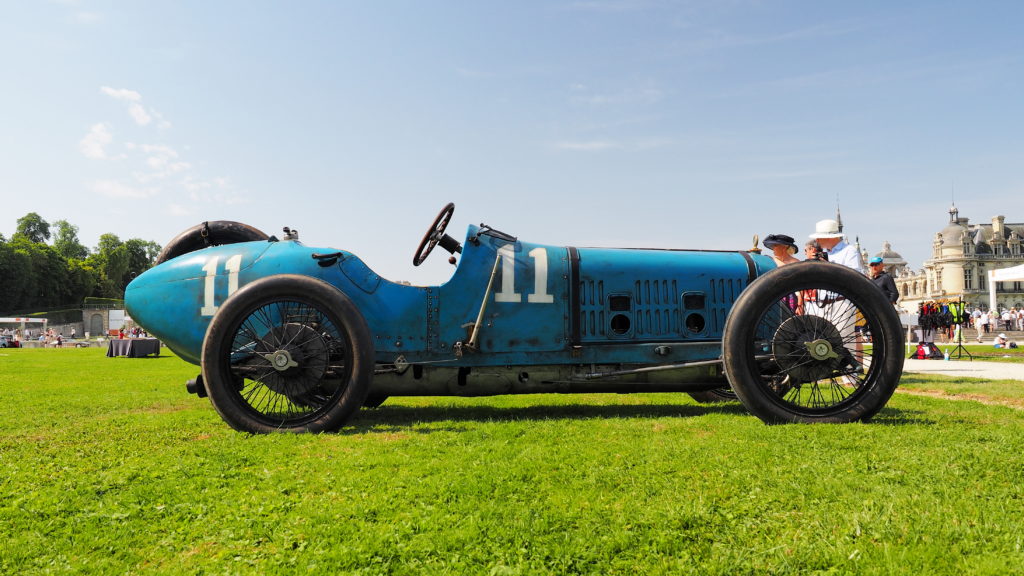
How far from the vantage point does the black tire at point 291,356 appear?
15.9ft

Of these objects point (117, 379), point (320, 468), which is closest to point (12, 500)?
point (320, 468)

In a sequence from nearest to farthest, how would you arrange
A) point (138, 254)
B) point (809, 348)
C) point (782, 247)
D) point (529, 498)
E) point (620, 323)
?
1. point (529, 498)
2. point (809, 348)
3. point (620, 323)
4. point (782, 247)
5. point (138, 254)

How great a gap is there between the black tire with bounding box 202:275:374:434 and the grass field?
288 millimetres

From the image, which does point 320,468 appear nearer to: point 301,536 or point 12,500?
point 301,536

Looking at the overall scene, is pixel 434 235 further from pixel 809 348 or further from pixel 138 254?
pixel 138 254

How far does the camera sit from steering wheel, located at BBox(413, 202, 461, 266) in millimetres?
5992

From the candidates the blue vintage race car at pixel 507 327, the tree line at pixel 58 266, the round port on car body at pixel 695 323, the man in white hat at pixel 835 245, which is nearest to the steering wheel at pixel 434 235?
the blue vintage race car at pixel 507 327

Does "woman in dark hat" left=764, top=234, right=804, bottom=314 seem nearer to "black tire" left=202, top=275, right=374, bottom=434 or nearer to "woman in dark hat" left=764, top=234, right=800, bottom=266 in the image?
"woman in dark hat" left=764, top=234, right=800, bottom=266

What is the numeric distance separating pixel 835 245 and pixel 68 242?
429ft

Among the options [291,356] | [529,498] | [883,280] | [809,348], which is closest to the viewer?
[529,498]

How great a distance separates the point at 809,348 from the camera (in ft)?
16.1

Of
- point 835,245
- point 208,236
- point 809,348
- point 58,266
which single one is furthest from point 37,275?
point 809,348

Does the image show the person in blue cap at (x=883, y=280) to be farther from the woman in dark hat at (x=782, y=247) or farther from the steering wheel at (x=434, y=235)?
the steering wheel at (x=434, y=235)

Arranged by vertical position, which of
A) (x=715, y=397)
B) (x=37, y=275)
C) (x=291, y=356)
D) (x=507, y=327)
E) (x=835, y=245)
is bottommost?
(x=715, y=397)
